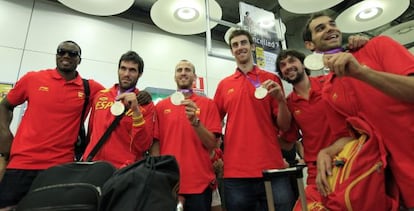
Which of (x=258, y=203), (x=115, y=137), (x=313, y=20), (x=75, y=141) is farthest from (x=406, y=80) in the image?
(x=75, y=141)

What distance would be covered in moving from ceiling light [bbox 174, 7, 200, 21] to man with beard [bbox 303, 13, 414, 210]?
1986 mm

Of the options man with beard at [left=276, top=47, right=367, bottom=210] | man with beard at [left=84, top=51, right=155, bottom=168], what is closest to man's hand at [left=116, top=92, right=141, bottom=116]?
man with beard at [left=84, top=51, right=155, bottom=168]

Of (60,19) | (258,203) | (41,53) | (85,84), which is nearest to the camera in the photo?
(258,203)

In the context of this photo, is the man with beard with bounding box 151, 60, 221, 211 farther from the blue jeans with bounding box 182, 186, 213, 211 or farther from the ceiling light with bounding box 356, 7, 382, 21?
the ceiling light with bounding box 356, 7, 382, 21

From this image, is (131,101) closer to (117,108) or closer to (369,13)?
(117,108)

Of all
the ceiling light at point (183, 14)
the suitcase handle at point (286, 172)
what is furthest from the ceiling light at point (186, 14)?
the suitcase handle at point (286, 172)

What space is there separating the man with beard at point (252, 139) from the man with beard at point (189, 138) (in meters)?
0.13

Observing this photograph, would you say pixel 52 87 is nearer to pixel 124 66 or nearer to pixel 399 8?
pixel 124 66

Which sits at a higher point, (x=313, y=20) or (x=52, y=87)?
(x=313, y=20)

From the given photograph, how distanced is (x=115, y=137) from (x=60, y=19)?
9.18 feet

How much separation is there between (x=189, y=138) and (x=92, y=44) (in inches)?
106

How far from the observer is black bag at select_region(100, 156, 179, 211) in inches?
40.5

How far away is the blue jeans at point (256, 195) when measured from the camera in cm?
165

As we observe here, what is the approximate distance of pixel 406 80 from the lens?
37.0 inches
